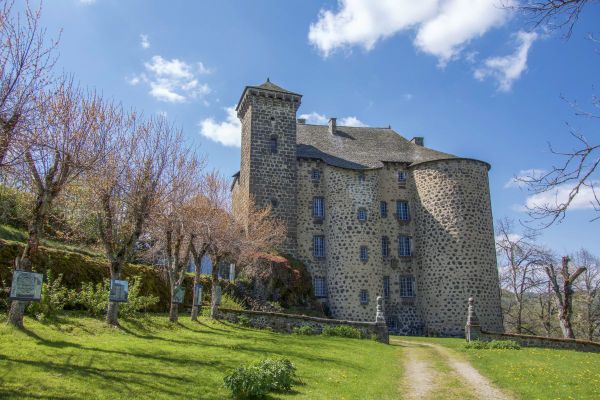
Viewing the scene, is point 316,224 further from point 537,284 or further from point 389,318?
point 537,284

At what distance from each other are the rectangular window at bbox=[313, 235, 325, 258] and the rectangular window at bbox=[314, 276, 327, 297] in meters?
1.60

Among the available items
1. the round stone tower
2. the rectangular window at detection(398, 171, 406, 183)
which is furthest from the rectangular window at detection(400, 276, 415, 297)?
the rectangular window at detection(398, 171, 406, 183)

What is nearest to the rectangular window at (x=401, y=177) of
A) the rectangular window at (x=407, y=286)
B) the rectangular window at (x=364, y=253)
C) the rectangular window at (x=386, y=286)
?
the rectangular window at (x=364, y=253)

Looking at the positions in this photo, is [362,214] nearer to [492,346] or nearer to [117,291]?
[492,346]

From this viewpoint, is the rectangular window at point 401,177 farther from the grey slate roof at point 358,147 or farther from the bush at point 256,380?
the bush at point 256,380

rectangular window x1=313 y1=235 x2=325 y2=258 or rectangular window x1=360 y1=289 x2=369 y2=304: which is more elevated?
rectangular window x1=313 y1=235 x2=325 y2=258

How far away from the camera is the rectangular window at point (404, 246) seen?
115 feet

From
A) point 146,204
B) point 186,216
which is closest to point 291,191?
point 186,216

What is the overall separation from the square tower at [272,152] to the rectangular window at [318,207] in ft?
5.33

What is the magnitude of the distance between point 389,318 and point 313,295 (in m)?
6.19

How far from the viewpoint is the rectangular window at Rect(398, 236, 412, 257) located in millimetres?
35094

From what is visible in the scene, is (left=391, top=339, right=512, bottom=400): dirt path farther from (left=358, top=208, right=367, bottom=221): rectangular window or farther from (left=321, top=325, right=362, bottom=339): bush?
(left=358, top=208, right=367, bottom=221): rectangular window

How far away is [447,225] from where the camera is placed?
33219 millimetres

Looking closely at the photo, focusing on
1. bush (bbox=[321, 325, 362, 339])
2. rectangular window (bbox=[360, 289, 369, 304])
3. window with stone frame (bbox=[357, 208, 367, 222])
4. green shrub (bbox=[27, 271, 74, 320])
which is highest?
window with stone frame (bbox=[357, 208, 367, 222])
